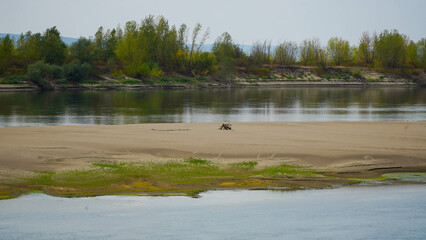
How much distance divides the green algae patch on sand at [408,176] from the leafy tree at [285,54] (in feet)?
353

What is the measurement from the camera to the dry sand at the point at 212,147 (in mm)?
16078

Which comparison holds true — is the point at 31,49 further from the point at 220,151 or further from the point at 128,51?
the point at 220,151

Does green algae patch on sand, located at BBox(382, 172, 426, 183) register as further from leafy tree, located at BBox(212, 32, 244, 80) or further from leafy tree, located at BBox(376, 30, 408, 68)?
leafy tree, located at BBox(376, 30, 408, 68)

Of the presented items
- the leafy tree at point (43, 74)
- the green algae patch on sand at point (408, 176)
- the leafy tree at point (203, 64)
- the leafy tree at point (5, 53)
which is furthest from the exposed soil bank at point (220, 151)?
the leafy tree at point (203, 64)

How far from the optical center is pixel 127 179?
14.4m

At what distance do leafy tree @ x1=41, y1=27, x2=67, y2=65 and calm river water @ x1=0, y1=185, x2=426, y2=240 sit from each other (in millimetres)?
71811

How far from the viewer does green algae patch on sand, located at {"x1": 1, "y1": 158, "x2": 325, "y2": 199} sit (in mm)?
13664

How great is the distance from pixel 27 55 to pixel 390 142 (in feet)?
235

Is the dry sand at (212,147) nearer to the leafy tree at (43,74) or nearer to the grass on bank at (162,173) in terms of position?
the grass on bank at (162,173)

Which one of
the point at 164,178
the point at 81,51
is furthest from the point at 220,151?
the point at 81,51

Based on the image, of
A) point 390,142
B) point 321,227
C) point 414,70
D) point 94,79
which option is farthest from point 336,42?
point 321,227

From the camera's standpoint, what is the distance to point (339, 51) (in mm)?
133375

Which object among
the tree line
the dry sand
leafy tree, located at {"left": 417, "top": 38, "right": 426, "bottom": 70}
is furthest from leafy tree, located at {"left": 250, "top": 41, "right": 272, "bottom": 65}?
the dry sand

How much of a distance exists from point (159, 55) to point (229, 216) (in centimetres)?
8935
